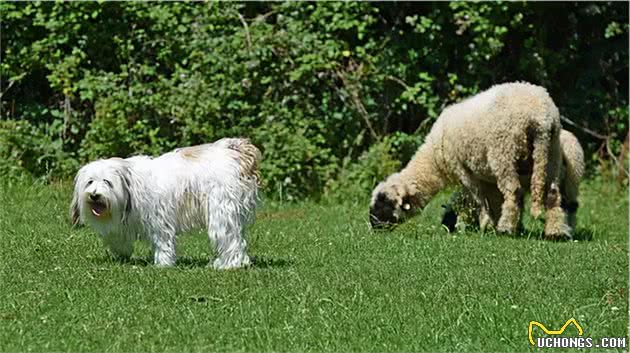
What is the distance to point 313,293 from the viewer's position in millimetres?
8836

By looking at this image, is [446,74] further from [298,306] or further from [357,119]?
[298,306]

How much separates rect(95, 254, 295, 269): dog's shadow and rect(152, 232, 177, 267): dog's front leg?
0.09 metres

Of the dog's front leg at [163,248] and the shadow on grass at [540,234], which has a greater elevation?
the dog's front leg at [163,248]

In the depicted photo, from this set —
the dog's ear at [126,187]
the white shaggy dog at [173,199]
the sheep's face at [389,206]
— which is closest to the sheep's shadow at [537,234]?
the sheep's face at [389,206]

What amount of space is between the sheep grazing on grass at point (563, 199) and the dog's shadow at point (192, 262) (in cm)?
356

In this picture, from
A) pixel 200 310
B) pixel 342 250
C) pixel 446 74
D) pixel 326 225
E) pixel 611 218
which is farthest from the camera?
pixel 446 74

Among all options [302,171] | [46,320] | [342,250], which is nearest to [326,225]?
[342,250]

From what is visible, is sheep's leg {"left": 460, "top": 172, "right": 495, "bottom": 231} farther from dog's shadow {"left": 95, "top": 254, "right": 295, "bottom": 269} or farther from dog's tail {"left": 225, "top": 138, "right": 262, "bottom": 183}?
dog's tail {"left": 225, "top": 138, "right": 262, "bottom": 183}

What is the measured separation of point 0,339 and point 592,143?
43.2 feet

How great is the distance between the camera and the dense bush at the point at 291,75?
17.2m

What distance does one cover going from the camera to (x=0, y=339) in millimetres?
7570

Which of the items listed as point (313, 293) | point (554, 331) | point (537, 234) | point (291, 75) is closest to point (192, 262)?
point (313, 293)

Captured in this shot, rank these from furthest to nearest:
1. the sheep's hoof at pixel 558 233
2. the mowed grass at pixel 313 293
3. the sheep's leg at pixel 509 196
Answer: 1. the sheep's leg at pixel 509 196
2. the sheep's hoof at pixel 558 233
3. the mowed grass at pixel 313 293

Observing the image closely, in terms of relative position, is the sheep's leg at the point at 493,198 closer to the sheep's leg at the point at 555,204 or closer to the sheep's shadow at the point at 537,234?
the sheep's shadow at the point at 537,234
